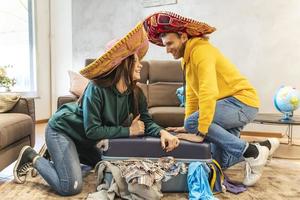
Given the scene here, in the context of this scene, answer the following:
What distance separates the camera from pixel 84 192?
1884mm

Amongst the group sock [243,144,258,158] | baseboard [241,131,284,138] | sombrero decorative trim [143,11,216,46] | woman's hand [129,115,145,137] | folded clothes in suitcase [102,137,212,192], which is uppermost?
sombrero decorative trim [143,11,216,46]

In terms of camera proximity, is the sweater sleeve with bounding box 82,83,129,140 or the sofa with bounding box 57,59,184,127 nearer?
the sweater sleeve with bounding box 82,83,129,140

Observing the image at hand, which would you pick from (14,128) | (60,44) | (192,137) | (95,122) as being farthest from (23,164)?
(60,44)

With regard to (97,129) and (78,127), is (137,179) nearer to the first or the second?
(97,129)

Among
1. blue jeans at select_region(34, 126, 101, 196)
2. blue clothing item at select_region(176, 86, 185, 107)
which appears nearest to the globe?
blue clothing item at select_region(176, 86, 185, 107)

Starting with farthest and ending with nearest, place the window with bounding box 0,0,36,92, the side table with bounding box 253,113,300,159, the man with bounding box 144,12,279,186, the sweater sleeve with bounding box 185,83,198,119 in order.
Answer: the window with bounding box 0,0,36,92
the side table with bounding box 253,113,300,159
the sweater sleeve with bounding box 185,83,198,119
the man with bounding box 144,12,279,186

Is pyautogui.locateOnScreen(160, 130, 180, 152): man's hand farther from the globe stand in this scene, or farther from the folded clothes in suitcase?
the globe stand

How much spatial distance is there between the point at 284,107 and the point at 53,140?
224 centimetres

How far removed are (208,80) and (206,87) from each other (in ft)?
0.14

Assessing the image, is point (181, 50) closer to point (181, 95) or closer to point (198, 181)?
point (198, 181)

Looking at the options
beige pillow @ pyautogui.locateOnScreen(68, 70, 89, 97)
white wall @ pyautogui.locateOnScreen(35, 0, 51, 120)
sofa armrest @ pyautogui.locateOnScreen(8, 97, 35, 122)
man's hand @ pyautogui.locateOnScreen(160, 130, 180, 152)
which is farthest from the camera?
white wall @ pyautogui.locateOnScreen(35, 0, 51, 120)

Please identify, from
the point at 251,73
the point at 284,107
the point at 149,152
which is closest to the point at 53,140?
the point at 149,152

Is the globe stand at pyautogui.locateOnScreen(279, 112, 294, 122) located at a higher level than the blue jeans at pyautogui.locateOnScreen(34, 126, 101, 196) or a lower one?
higher

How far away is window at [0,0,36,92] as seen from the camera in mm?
4480
